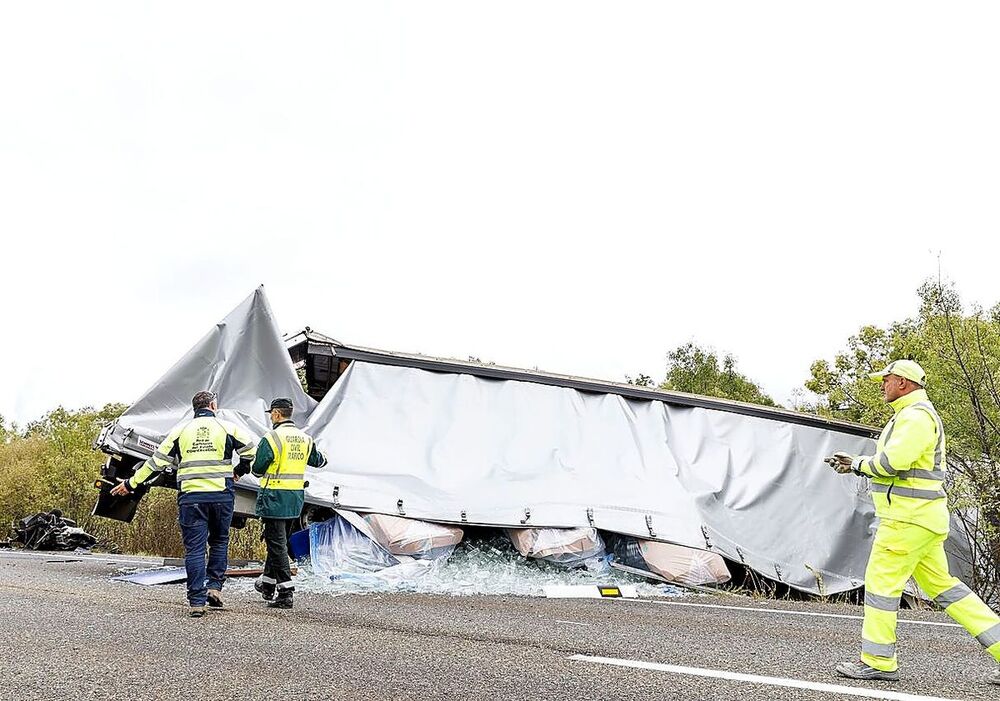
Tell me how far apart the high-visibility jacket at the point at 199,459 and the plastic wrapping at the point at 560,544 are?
3.57m

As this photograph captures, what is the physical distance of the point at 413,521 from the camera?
10070 mm

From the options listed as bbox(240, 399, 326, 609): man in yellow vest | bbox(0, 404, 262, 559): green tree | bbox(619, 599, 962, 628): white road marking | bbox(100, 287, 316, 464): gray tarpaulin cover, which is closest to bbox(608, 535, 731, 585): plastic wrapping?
bbox(619, 599, 962, 628): white road marking

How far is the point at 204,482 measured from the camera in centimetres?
780

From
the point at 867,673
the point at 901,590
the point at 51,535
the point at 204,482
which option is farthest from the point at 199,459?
the point at 51,535

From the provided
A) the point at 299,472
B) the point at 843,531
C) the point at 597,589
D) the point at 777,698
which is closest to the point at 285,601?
the point at 299,472

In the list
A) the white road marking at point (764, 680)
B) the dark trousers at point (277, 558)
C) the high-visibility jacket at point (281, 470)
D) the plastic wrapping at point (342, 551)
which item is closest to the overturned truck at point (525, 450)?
the plastic wrapping at point (342, 551)

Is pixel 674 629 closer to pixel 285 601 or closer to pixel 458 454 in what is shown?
pixel 285 601

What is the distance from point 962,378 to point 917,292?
1.40m

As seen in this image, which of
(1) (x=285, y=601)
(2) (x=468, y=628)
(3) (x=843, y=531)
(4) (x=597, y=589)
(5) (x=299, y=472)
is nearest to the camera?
(2) (x=468, y=628)

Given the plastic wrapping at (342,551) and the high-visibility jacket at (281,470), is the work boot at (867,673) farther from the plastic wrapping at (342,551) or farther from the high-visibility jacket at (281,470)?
the plastic wrapping at (342,551)

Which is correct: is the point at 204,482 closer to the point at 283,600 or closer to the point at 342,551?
the point at 283,600

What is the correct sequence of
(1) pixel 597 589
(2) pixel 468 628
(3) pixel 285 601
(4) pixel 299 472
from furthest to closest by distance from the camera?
(1) pixel 597 589 < (4) pixel 299 472 < (3) pixel 285 601 < (2) pixel 468 628

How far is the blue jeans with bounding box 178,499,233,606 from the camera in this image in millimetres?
7422

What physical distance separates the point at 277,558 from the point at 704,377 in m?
26.2
